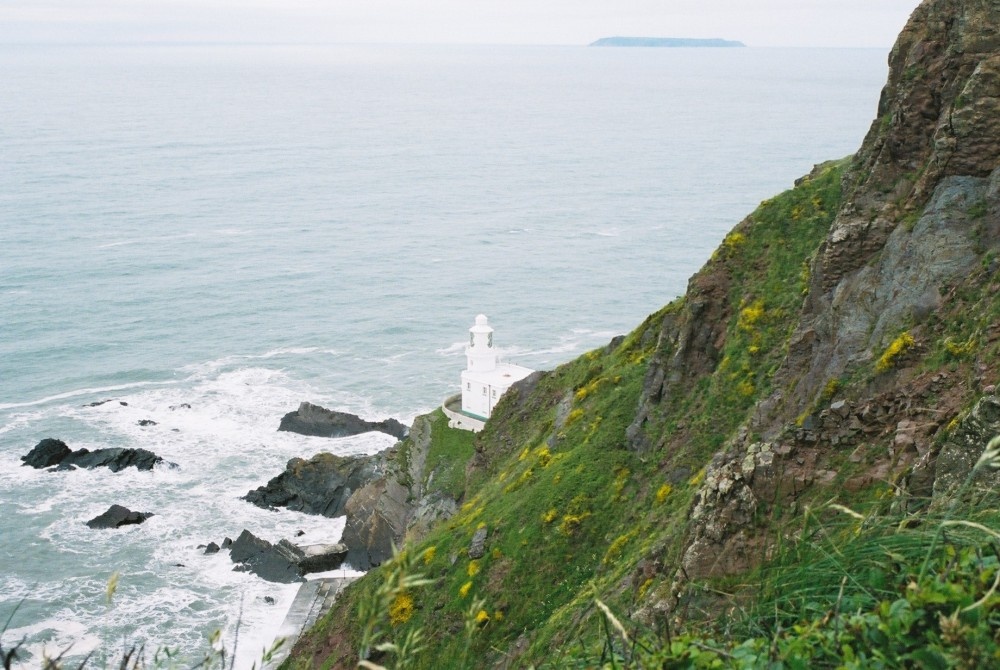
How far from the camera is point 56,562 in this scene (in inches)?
2347

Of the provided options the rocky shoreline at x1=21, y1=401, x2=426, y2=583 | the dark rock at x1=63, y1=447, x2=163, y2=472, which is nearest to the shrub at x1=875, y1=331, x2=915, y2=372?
the rocky shoreline at x1=21, y1=401, x2=426, y2=583

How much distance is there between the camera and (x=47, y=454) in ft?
243

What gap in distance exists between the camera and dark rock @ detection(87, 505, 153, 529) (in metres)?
64.8

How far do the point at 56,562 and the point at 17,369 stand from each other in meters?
37.1

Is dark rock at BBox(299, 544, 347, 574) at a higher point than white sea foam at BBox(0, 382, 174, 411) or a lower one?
lower

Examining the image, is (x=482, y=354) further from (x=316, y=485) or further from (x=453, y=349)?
(x=453, y=349)

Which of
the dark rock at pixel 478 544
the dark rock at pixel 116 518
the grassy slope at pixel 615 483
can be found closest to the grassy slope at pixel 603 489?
the grassy slope at pixel 615 483

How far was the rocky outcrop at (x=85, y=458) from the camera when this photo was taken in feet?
242

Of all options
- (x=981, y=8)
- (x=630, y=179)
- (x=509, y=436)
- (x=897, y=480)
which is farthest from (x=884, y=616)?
(x=630, y=179)

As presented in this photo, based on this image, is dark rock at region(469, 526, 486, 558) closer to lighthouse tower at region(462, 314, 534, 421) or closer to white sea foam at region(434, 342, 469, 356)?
lighthouse tower at region(462, 314, 534, 421)

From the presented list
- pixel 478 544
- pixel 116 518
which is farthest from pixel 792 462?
pixel 116 518

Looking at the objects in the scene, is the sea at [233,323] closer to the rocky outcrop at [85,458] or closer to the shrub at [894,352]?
the rocky outcrop at [85,458]

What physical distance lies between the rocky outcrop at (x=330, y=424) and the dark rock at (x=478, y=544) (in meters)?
42.0

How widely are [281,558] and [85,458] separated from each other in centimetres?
2231
